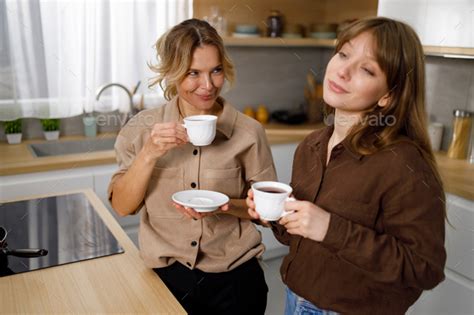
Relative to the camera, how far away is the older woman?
948 millimetres

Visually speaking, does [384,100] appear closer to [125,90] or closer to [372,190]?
[372,190]

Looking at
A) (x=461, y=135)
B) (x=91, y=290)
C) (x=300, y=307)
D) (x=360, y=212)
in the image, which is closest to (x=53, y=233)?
(x=91, y=290)

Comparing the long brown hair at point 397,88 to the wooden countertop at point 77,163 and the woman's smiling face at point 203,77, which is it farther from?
the wooden countertop at point 77,163

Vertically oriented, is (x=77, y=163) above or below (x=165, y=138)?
below

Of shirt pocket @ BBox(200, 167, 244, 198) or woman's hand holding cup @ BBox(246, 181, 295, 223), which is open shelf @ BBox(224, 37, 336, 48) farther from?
woman's hand holding cup @ BBox(246, 181, 295, 223)

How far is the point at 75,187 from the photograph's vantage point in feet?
5.21

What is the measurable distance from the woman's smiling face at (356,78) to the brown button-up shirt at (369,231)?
0.09m

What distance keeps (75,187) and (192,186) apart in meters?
0.78

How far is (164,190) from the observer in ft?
3.24

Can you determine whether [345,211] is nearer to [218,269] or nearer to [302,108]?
[218,269]

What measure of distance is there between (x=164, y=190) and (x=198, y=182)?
0.26ft

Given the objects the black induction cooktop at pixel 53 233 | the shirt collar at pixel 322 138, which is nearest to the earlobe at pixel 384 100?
the shirt collar at pixel 322 138

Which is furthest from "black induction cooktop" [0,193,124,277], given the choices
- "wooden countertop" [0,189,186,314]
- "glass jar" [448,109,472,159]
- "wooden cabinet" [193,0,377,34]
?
"glass jar" [448,109,472,159]

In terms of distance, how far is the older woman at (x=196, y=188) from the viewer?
95 cm
